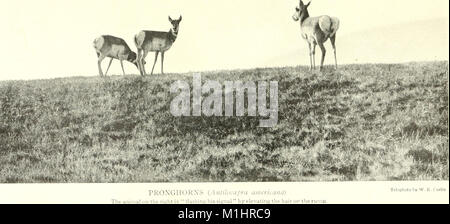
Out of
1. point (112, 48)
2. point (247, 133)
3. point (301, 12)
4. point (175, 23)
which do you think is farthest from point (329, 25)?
point (112, 48)

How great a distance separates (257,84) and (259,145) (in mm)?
1309

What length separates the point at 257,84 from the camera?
1176 centimetres

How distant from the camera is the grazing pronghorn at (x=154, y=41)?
39.5 ft

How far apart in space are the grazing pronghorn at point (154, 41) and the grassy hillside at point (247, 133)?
0.47 m

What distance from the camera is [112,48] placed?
12.4 metres

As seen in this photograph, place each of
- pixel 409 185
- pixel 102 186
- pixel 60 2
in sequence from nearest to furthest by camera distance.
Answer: pixel 409 185 → pixel 102 186 → pixel 60 2

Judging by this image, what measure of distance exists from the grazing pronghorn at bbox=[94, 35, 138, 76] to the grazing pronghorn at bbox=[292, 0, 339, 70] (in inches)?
132

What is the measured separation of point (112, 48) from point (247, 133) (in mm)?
3243

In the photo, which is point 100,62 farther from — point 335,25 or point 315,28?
point 335,25

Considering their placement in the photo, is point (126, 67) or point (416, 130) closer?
point (416, 130)

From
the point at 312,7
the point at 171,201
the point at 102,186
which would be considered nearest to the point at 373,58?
the point at 312,7

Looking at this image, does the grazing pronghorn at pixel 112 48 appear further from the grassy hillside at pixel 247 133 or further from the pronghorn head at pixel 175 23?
the pronghorn head at pixel 175 23

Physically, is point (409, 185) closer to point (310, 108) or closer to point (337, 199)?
point (337, 199)

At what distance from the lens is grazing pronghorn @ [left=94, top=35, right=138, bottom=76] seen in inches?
486
